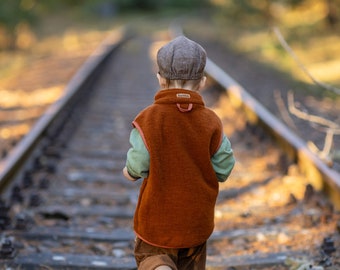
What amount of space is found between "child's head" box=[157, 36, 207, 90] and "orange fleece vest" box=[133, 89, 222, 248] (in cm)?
5

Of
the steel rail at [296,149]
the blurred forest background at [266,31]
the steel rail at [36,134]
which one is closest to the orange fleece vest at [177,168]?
the steel rail at [296,149]

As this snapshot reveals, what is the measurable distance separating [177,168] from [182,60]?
1.39 feet

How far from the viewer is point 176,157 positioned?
2.59 m

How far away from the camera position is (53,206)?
4523 millimetres

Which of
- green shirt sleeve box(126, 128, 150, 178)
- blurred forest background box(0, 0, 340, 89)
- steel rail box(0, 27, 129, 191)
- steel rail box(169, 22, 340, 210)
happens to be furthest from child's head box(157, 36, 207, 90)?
blurred forest background box(0, 0, 340, 89)

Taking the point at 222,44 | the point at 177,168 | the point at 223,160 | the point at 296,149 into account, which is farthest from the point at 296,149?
the point at 222,44

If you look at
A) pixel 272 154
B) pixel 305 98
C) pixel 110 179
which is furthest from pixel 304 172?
pixel 305 98

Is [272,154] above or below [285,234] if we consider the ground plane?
above

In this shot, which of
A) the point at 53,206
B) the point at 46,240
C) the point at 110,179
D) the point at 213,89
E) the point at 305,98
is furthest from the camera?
the point at 213,89

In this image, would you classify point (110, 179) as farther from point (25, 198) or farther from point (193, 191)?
point (193, 191)

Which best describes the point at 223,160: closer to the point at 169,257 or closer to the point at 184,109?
the point at 184,109

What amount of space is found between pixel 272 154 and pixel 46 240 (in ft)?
8.24

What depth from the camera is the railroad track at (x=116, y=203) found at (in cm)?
365

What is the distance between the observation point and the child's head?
2.55 meters
